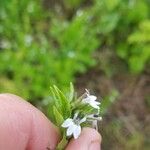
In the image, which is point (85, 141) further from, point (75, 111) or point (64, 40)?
point (64, 40)

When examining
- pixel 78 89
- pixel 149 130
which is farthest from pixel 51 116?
pixel 149 130

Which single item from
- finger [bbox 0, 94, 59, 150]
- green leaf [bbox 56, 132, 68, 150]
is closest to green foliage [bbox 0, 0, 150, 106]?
finger [bbox 0, 94, 59, 150]

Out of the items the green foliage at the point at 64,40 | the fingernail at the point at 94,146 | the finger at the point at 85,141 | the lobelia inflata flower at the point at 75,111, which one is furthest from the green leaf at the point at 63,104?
the green foliage at the point at 64,40

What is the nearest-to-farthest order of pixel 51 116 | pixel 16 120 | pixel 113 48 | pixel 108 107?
pixel 16 120 → pixel 51 116 → pixel 108 107 → pixel 113 48

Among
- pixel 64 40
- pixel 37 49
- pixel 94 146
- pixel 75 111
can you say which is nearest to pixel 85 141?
pixel 94 146

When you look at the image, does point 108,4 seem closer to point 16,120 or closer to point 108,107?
point 108,107
